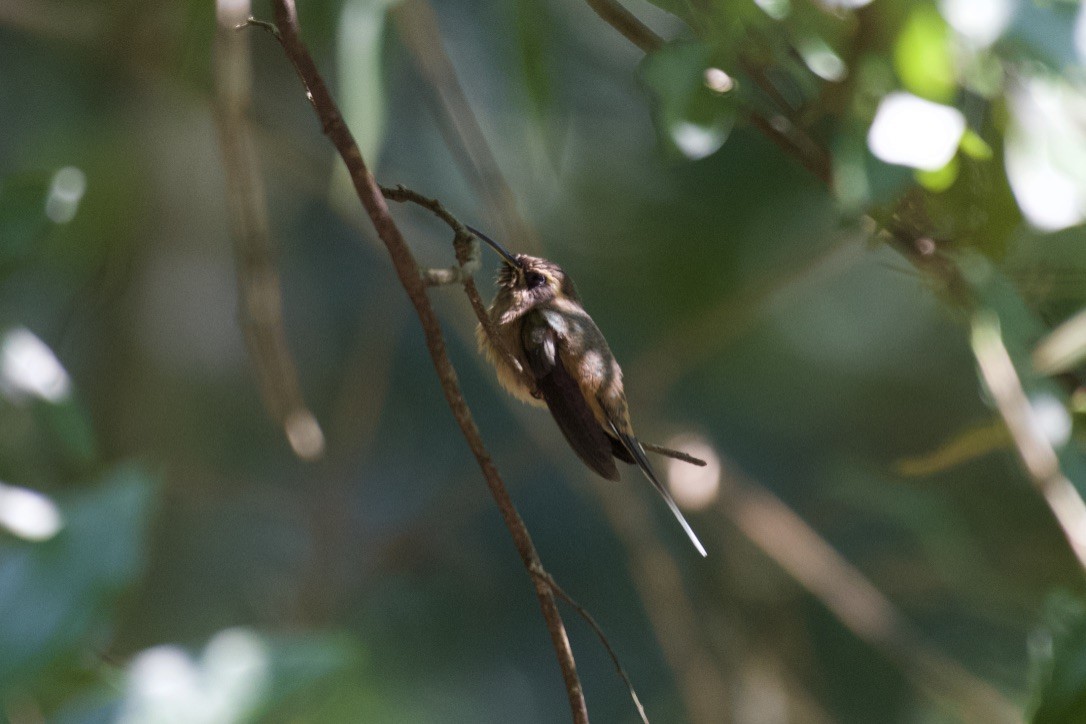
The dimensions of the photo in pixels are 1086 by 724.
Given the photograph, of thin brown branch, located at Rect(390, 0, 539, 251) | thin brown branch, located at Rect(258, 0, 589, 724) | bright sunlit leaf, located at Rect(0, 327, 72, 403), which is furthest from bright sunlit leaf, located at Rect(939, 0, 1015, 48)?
bright sunlit leaf, located at Rect(0, 327, 72, 403)

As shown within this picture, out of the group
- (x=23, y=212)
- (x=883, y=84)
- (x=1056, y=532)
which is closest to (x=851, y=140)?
(x=883, y=84)

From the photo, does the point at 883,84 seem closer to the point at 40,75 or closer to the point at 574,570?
the point at 574,570

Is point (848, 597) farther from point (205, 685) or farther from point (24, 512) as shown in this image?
point (205, 685)

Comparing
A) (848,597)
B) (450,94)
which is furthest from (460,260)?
(848,597)

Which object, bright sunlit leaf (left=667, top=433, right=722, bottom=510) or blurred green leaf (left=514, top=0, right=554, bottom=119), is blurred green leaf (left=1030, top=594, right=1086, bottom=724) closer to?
bright sunlit leaf (left=667, top=433, right=722, bottom=510)

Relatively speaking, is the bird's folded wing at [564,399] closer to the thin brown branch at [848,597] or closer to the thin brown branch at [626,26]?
the thin brown branch at [626,26]

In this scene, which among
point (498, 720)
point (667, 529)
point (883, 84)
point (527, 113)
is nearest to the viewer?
point (883, 84)

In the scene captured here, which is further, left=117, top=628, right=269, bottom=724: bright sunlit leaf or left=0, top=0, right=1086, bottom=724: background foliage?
left=0, top=0, right=1086, bottom=724: background foliage
